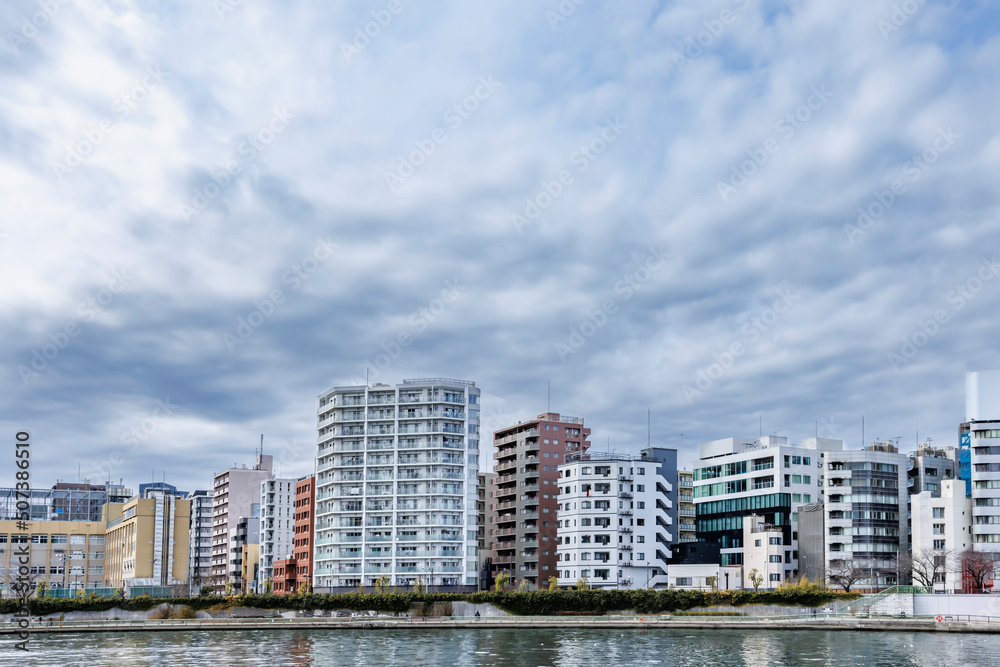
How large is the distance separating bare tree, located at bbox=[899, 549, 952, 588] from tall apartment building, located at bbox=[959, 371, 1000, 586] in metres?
5.35

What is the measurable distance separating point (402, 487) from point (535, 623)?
55.2m

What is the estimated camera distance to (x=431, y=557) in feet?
594

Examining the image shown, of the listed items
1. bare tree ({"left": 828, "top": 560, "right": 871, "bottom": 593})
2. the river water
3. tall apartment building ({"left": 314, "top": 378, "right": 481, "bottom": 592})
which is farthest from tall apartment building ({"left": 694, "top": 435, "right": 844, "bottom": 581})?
the river water

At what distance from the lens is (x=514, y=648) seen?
100750 millimetres

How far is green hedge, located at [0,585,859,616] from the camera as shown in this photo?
139 metres

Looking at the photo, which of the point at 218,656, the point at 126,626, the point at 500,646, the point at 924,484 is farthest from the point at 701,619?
the point at 126,626

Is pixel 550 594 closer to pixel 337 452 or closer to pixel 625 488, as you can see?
pixel 625 488

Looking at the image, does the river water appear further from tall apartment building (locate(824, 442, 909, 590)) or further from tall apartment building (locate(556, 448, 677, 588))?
tall apartment building (locate(556, 448, 677, 588))

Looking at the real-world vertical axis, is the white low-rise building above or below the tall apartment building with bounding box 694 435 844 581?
below

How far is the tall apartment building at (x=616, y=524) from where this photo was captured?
177 metres

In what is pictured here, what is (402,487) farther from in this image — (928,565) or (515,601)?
(928,565)

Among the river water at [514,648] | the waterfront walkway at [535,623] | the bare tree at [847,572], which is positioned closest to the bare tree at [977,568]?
the bare tree at [847,572]

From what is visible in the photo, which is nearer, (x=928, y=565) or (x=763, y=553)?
(x=928, y=565)

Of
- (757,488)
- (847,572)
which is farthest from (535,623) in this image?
(757,488)
